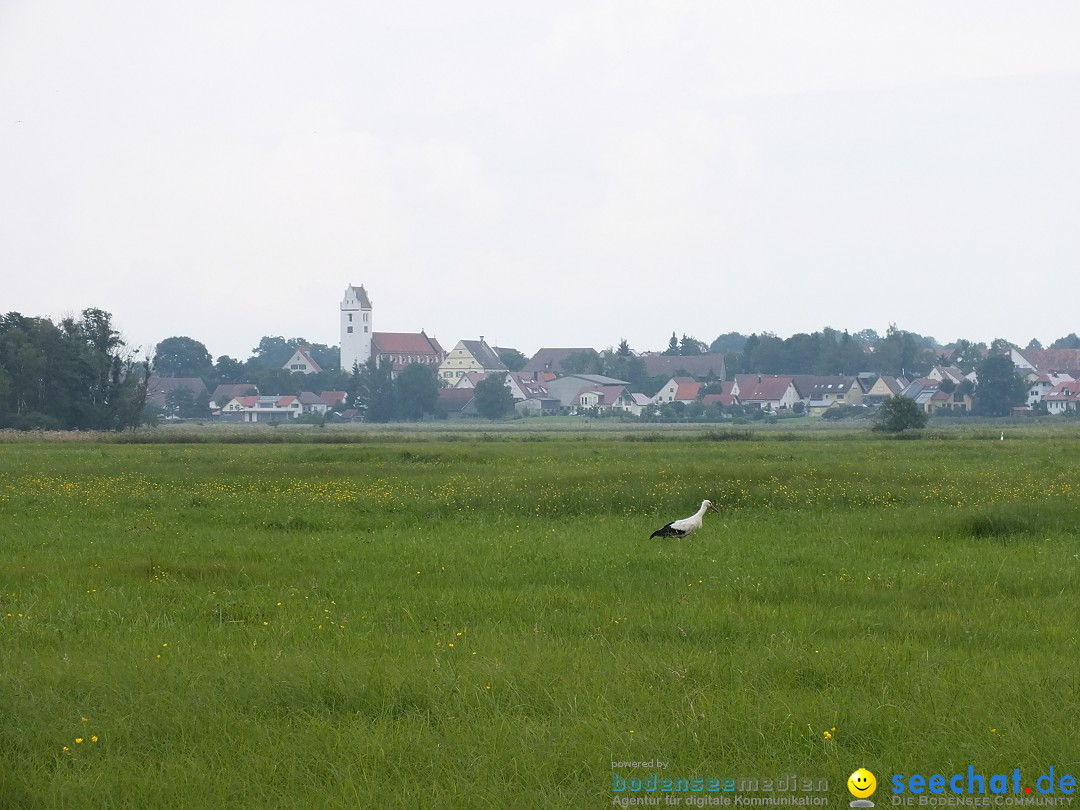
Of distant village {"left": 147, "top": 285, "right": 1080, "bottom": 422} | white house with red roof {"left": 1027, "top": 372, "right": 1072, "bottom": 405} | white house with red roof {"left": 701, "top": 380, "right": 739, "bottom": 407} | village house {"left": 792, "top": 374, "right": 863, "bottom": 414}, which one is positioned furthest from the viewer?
village house {"left": 792, "top": 374, "right": 863, "bottom": 414}

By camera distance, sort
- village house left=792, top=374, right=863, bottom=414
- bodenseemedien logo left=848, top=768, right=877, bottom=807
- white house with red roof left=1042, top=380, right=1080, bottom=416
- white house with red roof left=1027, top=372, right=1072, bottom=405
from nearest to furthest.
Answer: bodenseemedien logo left=848, top=768, right=877, bottom=807
white house with red roof left=1042, top=380, right=1080, bottom=416
white house with red roof left=1027, top=372, right=1072, bottom=405
village house left=792, top=374, right=863, bottom=414

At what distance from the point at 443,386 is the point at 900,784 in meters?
186

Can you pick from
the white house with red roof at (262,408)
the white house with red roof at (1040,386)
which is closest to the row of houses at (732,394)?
the white house with red roof at (1040,386)

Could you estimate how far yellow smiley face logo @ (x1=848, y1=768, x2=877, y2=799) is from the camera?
7.67 m

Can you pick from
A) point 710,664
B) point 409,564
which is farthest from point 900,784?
point 409,564

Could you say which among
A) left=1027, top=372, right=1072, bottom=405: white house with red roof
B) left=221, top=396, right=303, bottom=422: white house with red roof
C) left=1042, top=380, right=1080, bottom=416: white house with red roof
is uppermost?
left=1027, top=372, right=1072, bottom=405: white house with red roof

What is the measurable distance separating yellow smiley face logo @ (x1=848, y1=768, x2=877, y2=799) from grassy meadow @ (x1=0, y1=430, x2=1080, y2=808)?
0.09 meters

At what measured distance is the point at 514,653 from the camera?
36.1ft

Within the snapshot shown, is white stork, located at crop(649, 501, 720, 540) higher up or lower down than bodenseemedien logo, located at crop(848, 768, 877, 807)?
higher up

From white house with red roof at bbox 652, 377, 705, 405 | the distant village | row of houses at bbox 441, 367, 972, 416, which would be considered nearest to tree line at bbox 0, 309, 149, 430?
the distant village

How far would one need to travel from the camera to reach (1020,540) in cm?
1950

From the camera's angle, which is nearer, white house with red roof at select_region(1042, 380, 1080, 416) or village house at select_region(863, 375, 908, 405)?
white house with red roof at select_region(1042, 380, 1080, 416)

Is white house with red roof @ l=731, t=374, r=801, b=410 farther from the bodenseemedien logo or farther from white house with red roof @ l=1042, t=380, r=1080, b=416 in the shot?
the bodenseemedien logo

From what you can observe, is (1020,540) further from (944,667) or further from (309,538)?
(309,538)
